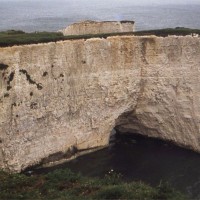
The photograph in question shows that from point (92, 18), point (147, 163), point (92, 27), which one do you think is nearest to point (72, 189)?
point (147, 163)

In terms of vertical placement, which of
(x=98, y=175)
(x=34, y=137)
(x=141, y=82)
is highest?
(x=141, y=82)

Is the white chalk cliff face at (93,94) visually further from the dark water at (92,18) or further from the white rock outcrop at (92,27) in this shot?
the dark water at (92,18)

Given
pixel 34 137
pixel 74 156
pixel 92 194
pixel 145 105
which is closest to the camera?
pixel 92 194

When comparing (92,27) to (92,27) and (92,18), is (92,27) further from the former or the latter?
(92,18)

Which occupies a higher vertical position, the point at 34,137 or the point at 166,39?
the point at 166,39

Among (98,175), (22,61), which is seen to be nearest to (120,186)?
(98,175)

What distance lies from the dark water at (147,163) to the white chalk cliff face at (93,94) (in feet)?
2.65

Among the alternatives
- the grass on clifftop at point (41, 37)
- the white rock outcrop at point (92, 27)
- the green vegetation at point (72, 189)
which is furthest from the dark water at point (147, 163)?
the white rock outcrop at point (92, 27)

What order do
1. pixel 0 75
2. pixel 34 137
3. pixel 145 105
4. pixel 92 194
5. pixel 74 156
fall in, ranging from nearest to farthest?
pixel 92 194 → pixel 0 75 → pixel 34 137 → pixel 74 156 → pixel 145 105

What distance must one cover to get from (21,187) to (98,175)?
26.4 ft

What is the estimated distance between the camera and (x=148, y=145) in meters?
29.4

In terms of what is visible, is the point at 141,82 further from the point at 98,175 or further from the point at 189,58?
the point at 98,175

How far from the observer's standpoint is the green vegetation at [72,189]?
16469mm

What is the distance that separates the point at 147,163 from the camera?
26.9 m
